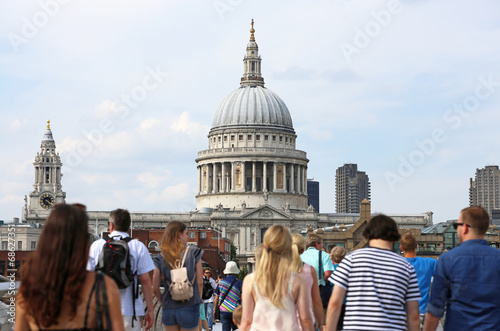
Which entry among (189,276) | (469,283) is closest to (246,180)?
(189,276)

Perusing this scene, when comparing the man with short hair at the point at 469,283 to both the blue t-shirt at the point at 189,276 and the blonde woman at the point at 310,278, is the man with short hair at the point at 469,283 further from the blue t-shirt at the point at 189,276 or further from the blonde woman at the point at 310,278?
the blue t-shirt at the point at 189,276

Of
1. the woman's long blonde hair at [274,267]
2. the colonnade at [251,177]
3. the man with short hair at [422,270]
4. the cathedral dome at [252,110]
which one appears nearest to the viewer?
the woman's long blonde hair at [274,267]

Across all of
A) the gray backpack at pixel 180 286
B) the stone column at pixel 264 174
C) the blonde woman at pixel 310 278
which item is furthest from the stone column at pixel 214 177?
the blonde woman at pixel 310 278

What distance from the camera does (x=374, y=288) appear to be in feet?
35.8

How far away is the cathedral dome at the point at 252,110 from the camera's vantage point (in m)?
156

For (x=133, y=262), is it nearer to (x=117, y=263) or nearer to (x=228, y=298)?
(x=117, y=263)

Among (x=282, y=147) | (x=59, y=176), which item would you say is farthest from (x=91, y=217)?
(x=282, y=147)

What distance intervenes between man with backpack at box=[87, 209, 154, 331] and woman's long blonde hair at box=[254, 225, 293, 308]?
2.44m

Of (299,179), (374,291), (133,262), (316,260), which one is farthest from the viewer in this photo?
(299,179)

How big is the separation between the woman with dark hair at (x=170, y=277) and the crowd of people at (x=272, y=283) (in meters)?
0.01

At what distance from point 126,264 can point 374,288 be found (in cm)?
363

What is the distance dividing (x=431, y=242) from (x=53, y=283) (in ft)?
159

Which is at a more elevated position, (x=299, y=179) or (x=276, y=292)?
(x=299, y=179)

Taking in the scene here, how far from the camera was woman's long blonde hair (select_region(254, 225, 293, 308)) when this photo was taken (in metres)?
11.1
